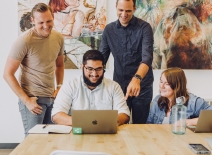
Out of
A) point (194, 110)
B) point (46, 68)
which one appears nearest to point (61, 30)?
point (46, 68)

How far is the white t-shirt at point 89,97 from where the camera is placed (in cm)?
245

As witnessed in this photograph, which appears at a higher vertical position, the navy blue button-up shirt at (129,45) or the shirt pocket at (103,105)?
the navy blue button-up shirt at (129,45)

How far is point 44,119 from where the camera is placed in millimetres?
2680

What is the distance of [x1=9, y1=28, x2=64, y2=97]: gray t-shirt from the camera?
2.47 m

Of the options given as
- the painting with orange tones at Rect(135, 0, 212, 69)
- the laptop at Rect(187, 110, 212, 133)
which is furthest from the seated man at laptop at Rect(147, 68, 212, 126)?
the painting with orange tones at Rect(135, 0, 212, 69)

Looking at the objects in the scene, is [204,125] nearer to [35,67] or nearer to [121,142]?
[121,142]

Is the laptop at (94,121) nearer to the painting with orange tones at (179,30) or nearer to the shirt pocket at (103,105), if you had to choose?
the shirt pocket at (103,105)

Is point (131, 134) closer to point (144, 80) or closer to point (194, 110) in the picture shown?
point (194, 110)

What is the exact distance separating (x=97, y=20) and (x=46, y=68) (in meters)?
1.20

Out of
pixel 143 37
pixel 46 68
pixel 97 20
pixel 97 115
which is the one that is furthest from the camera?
A: pixel 97 20

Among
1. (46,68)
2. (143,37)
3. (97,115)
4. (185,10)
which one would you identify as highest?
(185,10)

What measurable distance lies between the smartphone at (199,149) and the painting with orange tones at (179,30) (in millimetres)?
1949

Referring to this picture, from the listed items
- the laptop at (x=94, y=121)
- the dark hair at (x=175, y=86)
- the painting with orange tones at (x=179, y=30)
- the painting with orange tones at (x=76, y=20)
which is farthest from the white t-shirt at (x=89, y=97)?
the painting with orange tones at (x=179, y=30)

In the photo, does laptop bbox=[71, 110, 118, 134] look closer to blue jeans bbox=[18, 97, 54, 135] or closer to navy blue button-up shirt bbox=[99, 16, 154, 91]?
blue jeans bbox=[18, 97, 54, 135]
